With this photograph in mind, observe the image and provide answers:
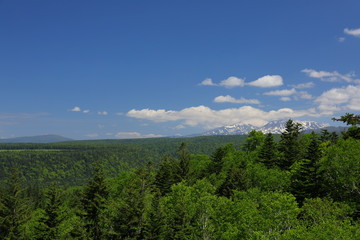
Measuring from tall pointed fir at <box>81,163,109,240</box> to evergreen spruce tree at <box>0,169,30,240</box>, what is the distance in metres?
12.8

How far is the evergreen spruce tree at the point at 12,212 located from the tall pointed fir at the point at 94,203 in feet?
42.0

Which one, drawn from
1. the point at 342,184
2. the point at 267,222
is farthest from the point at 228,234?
the point at 342,184

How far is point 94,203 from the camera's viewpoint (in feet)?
153

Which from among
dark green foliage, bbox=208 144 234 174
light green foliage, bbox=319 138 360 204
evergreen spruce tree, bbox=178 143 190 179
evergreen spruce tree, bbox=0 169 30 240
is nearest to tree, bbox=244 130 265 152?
dark green foliage, bbox=208 144 234 174

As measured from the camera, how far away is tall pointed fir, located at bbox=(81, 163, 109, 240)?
153 ft

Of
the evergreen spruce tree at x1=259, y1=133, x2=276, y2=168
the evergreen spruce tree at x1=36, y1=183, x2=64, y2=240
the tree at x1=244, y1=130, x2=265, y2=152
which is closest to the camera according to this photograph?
the evergreen spruce tree at x1=36, y1=183, x2=64, y2=240

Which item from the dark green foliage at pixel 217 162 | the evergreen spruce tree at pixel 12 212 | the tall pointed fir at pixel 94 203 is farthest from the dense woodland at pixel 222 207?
the dark green foliage at pixel 217 162

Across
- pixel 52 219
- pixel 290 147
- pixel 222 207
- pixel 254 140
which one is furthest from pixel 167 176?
pixel 254 140

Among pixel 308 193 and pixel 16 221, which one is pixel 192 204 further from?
pixel 16 221

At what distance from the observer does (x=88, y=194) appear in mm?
48219

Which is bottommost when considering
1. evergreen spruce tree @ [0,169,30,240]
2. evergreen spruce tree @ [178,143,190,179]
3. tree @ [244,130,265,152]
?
evergreen spruce tree @ [0,169,30,240]

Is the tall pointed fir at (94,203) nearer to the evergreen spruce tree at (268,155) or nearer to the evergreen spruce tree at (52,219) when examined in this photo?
the evergreen spruce tree at (52,219)

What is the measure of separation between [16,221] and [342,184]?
55.6 m

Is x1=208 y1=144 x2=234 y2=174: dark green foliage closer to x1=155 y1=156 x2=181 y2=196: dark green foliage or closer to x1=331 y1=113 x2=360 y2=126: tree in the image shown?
x1=155 y1=156 x2=181 y2=196: dark green foliage
